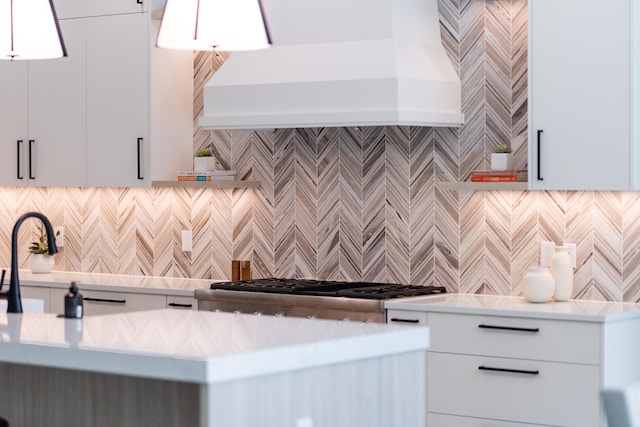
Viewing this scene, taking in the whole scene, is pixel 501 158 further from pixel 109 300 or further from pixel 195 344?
pixel 195 344

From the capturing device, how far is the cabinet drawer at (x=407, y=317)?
192 inches

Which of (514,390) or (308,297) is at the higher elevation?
(308,297)

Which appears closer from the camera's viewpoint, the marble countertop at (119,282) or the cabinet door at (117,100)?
the marble countertop at (119,282)

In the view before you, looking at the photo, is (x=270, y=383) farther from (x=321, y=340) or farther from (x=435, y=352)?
(x=435, y=352)

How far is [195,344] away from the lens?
299 cm

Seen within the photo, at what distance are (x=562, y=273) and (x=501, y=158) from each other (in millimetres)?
610

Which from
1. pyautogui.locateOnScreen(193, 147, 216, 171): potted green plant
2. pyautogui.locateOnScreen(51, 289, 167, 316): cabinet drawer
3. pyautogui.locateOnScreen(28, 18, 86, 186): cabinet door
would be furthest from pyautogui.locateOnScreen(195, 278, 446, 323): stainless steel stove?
pyautogui.locateOnScreen(28, 18, 86, 186): cabinet door

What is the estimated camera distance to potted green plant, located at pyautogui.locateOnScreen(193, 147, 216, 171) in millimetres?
6031

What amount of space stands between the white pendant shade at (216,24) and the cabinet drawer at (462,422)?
2109 mm

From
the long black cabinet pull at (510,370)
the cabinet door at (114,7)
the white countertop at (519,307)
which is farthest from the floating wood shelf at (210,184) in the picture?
the long black cabinet pull at (510,370)

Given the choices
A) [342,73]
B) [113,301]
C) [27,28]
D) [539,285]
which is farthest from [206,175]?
[27,28]

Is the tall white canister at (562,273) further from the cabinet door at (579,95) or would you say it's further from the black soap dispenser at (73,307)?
the black soap dispenser at (73,307)

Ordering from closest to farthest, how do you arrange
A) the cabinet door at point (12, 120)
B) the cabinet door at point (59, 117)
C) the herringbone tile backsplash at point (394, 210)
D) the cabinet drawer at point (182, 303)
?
the herringbone tile backsplash at point (394, 210) < the cabinet drawer at point (182, 303) < the cabinet door at point (59, 117) < the cabinet door at point (12, 120)

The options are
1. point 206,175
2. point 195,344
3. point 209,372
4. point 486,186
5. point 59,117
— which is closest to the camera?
point 209,372
